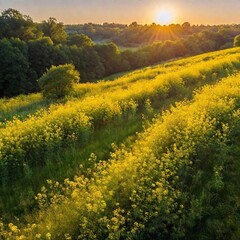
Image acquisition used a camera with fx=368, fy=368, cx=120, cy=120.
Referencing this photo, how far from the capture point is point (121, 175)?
8.48 m

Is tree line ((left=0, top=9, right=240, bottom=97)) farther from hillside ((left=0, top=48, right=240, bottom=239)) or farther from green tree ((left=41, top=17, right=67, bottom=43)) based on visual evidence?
hillside ((left=0, top=48, right=240, bottom=239))

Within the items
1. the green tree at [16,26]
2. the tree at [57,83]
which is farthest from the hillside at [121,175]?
the green tree at [16,26]

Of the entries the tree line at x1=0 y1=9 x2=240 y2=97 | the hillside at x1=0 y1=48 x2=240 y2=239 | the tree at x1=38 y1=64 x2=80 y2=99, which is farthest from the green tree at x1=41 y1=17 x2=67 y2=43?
the hillside at x1=0 y1=48 x2=240 y2=239

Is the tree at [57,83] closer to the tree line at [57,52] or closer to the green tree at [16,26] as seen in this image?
the tree line at [57,52]

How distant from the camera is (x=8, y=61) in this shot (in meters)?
51.2

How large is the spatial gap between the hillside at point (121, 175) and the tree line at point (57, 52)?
30.7 metres

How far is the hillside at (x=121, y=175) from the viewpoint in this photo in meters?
7.48

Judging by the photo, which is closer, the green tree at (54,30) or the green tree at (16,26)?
the green tree at (16,26)

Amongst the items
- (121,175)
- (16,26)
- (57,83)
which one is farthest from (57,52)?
(121,175)

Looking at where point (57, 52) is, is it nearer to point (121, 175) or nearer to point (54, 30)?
point (54, 30)

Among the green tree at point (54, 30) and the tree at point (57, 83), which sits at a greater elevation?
the green tree at point (54, 30)

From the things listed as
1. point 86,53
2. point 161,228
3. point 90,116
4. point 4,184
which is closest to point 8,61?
point 86,53

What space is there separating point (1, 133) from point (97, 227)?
6.55m

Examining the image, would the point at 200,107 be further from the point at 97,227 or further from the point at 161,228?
the point at 97,227
